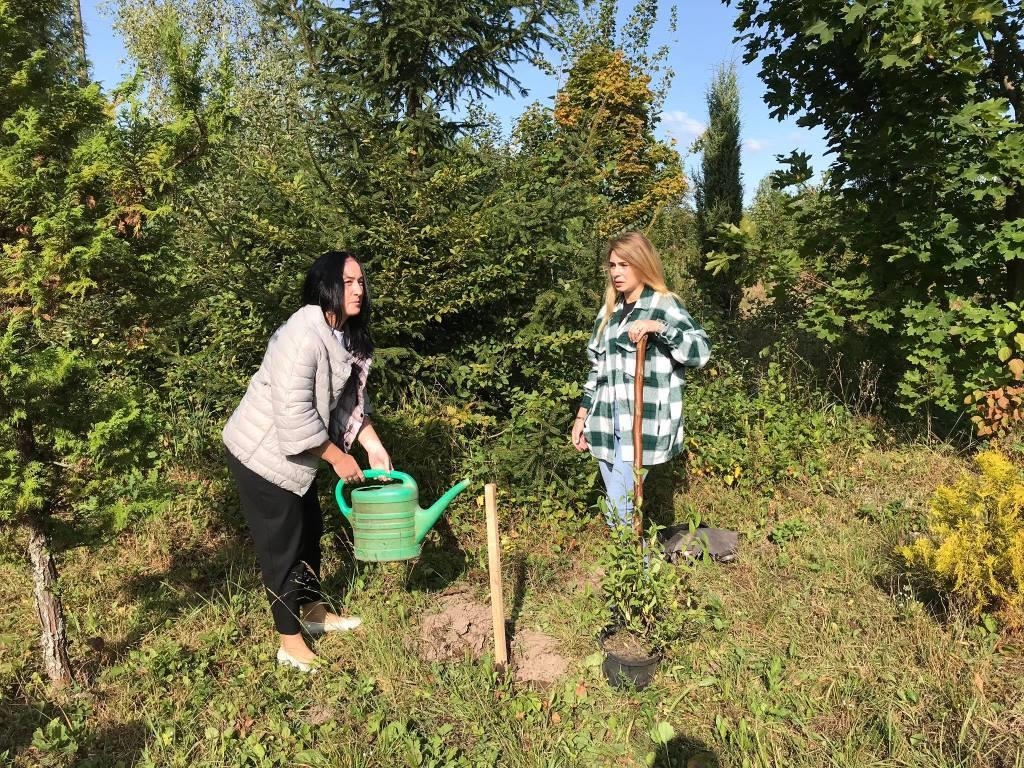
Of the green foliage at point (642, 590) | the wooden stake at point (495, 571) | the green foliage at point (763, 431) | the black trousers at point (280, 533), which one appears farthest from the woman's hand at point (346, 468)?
the green foliage at point (763, 431)

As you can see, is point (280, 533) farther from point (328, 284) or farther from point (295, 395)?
point (328, 284)

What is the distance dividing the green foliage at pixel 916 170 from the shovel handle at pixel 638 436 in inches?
101

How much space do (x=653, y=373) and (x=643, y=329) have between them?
1.05 ft

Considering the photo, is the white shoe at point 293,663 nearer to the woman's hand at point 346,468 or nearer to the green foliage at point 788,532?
the woman's hand at point 346,468

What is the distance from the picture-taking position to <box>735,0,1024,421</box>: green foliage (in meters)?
3.81

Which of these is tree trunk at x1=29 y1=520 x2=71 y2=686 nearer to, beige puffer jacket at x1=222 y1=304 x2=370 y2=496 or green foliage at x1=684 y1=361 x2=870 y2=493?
beige puffer jacket at x1=222 y1=304 x2=370 y2=496

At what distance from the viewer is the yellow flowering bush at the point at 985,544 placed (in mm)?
2514

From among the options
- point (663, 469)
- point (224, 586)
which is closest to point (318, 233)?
point (224, 586)

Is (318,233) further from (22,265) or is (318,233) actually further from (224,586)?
A: (224,586)

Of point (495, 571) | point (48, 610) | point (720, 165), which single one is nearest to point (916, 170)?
point (495, 571)

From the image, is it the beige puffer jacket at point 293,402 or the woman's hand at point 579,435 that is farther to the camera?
the woman's hand at point 579,435

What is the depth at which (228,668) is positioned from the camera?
2898 mm

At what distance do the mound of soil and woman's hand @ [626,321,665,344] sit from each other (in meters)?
1.52

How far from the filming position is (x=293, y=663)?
2.86 metres
